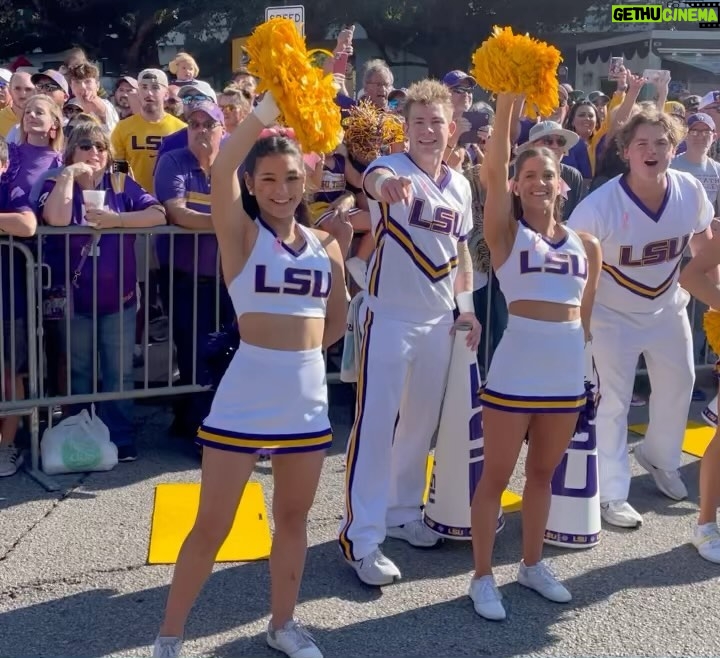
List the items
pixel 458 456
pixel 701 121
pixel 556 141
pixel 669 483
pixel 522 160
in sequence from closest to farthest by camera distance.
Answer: pixel 522 160 < pixel 458 456 < pixel 669 483 < pixel 556 141 < pixel 701 121

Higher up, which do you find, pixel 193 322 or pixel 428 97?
pixel 428 97

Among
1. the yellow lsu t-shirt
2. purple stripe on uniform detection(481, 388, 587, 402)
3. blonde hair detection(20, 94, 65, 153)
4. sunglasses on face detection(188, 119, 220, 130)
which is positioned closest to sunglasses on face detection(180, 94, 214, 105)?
sunglasses on face detection(188, 119, 220, 130)

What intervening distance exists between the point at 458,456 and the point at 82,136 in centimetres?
274

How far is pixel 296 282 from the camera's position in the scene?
3.22 m

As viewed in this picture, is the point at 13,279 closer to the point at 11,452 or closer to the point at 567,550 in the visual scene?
the point at 11,452

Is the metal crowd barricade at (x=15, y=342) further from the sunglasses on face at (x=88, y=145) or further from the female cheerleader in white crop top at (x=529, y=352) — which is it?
the female cheerleader in white crop top at (x=529, y=352)

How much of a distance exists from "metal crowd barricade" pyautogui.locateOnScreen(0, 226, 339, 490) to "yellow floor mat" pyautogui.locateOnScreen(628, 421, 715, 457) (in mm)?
2813

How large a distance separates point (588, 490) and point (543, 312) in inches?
42.7

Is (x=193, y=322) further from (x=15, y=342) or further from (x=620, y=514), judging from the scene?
(x=620, y=514)

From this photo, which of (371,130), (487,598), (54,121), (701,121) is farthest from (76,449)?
(701,121)

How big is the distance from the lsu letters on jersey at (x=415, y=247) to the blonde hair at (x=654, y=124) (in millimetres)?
1108

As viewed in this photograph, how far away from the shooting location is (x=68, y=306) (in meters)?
5.47

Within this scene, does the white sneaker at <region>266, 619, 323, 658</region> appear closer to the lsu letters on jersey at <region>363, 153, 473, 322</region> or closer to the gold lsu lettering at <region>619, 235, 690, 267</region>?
the lsu letters on jersey at <region>363, 153, 473, 322</region>

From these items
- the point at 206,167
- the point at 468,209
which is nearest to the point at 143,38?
the point at 206,167
